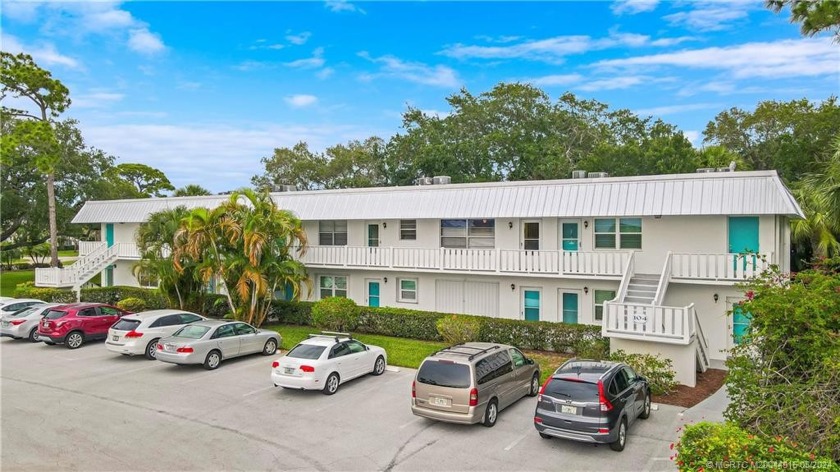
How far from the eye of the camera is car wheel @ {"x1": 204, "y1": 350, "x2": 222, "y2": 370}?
1696 cm

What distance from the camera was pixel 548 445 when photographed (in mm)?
10805

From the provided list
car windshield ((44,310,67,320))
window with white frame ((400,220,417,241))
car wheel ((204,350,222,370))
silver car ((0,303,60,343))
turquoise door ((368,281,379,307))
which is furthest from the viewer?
turquoise door ((368,281,379,307))

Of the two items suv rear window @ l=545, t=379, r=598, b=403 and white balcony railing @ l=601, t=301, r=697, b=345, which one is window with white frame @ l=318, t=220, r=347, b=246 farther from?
suv rear window @ l=545, t=379, r=598, b=403

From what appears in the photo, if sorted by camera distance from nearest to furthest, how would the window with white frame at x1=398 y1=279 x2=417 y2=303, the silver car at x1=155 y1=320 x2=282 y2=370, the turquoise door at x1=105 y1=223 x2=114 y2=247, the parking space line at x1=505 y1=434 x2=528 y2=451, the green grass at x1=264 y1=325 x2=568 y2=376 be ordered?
the parking space line at x1=505 y1=434 x2=528 y2=451
the silver car at x1=155 y1=320 x2=282 y2=370
the green grass at x1=264 y1=325 x2=568 y2=376
the window with white frame at x1=398 y1=279 x2=417 y2=303
the turquoise door at x1=105 y1=223 x2=114 y2=247

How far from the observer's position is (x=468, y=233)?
74.8ft

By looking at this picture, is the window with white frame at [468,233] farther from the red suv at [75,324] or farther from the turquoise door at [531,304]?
the red suv at [75,324]

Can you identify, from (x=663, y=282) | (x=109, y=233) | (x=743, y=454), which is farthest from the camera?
(x=109, y=233)

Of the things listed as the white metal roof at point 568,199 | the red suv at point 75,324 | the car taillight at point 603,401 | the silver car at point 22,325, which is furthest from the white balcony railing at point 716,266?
the silver car at point 22,325

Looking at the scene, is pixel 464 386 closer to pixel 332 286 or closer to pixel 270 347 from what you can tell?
pixel 270 347

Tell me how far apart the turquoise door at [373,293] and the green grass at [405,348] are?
3005 mm

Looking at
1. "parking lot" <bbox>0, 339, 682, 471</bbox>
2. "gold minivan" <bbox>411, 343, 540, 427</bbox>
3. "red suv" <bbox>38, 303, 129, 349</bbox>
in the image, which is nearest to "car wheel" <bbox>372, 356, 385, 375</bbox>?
"parking lot" <bbox>0, 339, 682, 471</bbox>

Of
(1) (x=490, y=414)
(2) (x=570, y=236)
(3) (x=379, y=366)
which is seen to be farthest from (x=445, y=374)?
(2) (x=570, y=236)

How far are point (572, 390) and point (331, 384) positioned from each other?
6.89 meters

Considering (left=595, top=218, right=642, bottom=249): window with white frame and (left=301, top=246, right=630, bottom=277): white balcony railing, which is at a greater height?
(left=595, top=218, right=642, bottom=249): window with white frame
